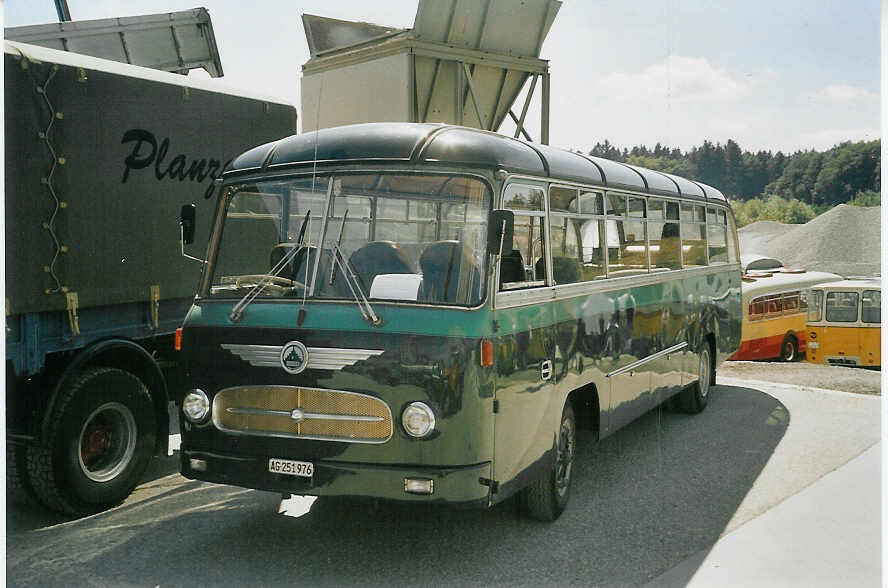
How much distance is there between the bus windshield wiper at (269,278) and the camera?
4.96 meters

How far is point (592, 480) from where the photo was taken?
6.75m

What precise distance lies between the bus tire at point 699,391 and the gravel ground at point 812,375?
6.68 ft

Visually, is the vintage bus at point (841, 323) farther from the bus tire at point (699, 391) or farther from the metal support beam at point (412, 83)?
the metal support beam at point (412, 83)

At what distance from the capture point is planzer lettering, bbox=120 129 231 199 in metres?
6.37

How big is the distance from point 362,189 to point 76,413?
2555mm

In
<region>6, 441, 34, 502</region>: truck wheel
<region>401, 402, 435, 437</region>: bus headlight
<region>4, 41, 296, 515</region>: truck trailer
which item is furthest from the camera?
<region>6, 441, 34, 502</region>: truck wheel

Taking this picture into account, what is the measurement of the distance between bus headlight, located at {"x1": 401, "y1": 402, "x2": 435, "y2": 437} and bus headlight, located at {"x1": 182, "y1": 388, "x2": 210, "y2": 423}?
1.24 meters

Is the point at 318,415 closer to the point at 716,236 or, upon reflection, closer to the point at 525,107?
the point at 716,236

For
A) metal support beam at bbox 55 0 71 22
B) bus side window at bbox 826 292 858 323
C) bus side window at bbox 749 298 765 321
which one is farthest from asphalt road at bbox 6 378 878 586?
bus side window at bbox 826 292 858 323

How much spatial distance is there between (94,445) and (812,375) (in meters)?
9.95

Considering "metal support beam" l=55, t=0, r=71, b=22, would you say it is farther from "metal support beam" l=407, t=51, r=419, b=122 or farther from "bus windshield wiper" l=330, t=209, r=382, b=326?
"bus windshield wiper" l=330, t=209, r=382, b=326

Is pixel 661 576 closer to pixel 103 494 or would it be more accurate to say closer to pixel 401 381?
pixel 401 381

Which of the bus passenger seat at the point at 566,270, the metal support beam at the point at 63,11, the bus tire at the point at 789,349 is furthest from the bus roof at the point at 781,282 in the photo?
the metal support beam at the point at 63,11

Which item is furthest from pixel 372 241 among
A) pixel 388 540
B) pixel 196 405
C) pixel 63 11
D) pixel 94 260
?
pixel 63 11
